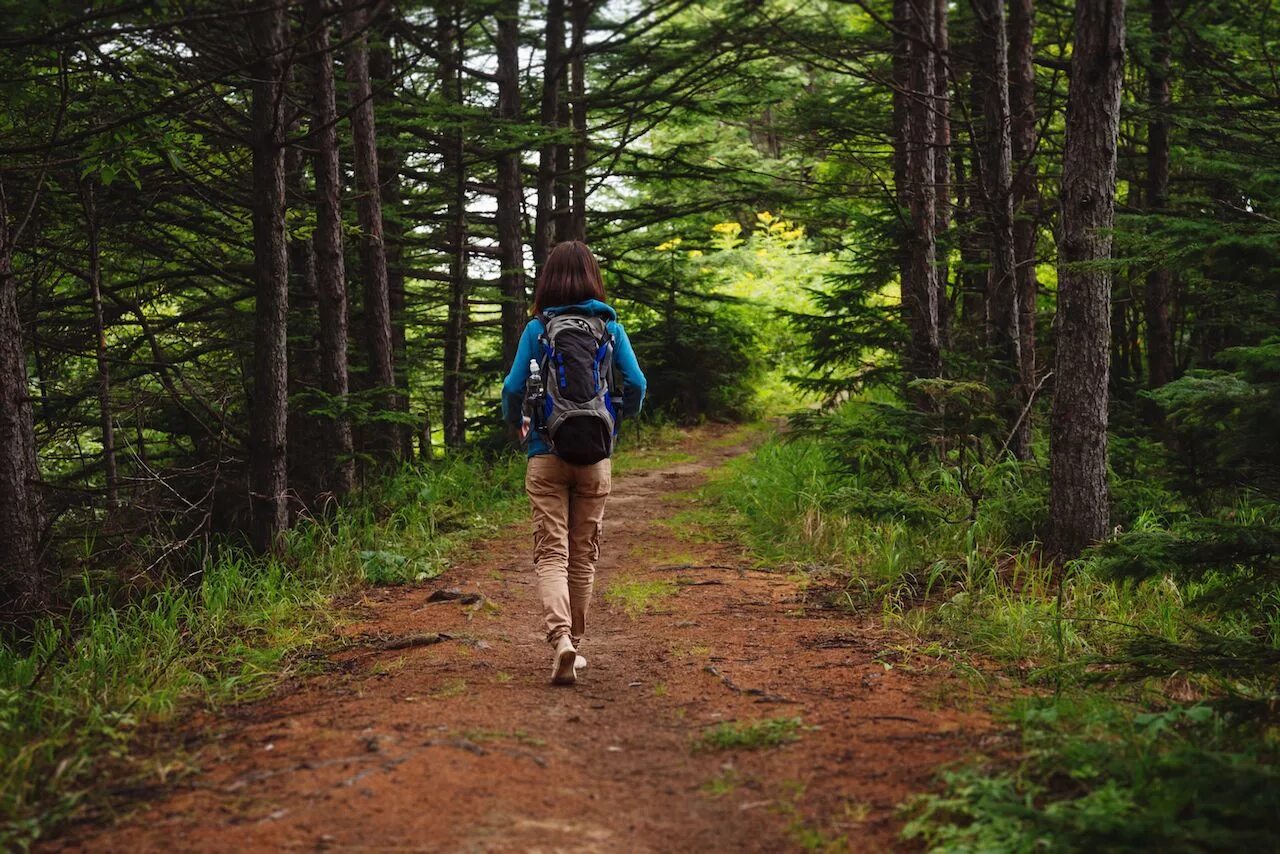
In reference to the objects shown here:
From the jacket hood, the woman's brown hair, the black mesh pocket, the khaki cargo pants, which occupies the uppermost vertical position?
the woman's brown hair

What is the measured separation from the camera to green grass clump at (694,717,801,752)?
13.3 feet

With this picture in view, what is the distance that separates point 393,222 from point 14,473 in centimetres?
838

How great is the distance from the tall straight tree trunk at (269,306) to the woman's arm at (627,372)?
3590 mm

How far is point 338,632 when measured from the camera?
20.3 ft

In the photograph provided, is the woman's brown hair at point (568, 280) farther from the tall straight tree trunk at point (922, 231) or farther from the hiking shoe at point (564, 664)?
the tall straight tree trunk at point (922, 231)

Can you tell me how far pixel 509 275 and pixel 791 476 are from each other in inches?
248

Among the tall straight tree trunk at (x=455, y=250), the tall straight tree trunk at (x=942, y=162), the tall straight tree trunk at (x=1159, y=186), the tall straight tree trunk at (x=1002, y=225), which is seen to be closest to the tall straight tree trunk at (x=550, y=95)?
the tall straight tree trunk at (x=455, y=250)

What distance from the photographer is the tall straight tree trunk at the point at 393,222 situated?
12345 mm

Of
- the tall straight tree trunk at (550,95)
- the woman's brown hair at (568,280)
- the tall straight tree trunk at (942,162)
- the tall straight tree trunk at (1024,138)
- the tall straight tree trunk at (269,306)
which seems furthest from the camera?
the tall straight tree trunk at (550,95)

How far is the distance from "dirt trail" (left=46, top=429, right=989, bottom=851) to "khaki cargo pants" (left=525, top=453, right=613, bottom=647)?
0.47 m

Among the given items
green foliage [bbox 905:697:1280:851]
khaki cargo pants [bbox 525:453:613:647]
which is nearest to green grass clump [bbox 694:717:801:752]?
green foliage [bbox 905:697:1280:851]

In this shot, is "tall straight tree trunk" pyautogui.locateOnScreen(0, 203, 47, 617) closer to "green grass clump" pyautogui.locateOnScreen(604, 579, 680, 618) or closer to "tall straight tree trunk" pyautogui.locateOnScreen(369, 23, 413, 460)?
"green grass clump" pyautogui.locateOnScreen(604, 579, 680, 618)

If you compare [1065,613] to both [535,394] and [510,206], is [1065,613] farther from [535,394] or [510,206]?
[510,206]

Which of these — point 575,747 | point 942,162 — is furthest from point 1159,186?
point 575,747
